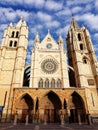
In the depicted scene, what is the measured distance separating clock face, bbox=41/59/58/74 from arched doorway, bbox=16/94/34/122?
554 cm

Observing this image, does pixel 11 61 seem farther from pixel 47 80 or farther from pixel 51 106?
pixel 51 106

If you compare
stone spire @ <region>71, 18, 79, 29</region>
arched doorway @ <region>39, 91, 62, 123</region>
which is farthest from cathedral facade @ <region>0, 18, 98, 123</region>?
stone spire @ <region>71, 18, 79, 29</region>

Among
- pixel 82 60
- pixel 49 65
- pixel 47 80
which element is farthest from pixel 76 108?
pixel 82 60

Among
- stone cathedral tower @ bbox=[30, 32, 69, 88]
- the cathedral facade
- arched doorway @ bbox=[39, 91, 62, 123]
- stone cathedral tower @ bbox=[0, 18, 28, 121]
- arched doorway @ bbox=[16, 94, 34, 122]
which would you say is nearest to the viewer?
arched doorway @ bbox=[16, 94, 34, 122]

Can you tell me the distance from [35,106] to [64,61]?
945 cm

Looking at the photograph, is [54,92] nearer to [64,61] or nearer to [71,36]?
[64,61]

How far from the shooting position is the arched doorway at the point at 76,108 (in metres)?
18.3

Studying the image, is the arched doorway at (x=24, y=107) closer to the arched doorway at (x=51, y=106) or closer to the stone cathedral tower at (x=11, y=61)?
the stone cathedral tower at (x=11, y=61)

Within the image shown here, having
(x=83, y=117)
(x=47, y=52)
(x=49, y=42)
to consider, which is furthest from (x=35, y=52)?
(x=83, y=117)

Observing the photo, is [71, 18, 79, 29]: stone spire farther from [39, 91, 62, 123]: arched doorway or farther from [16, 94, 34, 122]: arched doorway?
[16, 94, 34, 122]: arched doorway

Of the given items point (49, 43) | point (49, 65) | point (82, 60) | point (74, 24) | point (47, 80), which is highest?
point (74, 24)

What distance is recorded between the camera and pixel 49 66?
2283cm

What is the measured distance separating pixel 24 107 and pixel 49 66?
8005 millimetres

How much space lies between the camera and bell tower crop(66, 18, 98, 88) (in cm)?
2212
